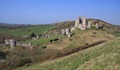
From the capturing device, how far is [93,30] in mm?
91625

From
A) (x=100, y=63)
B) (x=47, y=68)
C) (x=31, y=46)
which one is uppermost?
(x=100, y=63)

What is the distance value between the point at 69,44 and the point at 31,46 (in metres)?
15.2

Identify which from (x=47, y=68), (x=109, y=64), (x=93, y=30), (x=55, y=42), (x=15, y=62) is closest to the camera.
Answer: (x=109, y=64)

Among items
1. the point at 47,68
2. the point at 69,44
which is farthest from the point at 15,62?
the point at 69,44

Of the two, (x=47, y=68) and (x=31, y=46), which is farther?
(x=31, y=46)

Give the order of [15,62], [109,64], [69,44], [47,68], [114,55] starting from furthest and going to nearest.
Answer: [69,44] → [15,62] → [47,68] → [114,55] → [109,64]

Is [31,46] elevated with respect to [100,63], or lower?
lower

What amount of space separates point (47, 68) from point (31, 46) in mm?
60191

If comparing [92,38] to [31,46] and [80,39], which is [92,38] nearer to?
[80,39]

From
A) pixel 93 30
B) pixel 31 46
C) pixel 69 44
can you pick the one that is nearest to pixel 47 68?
pixel 69 44

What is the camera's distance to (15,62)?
38844 millimetres

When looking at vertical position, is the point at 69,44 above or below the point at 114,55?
below

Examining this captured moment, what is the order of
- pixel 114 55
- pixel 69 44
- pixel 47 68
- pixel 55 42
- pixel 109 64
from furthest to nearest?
pixel 55 42 < pixel 69 44 < pixel 47 68 < pixel 114 55 < pixel 109 64

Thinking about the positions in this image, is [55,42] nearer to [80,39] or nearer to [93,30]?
[80,39]
